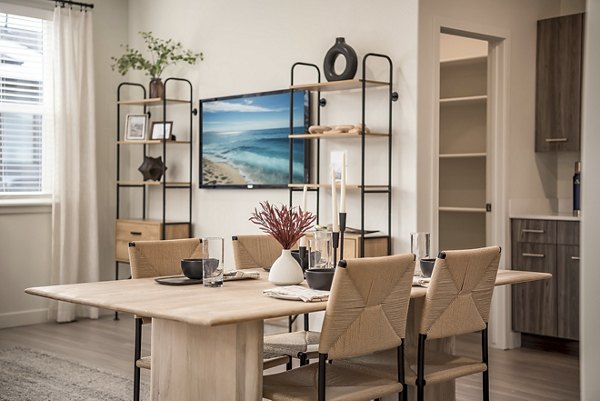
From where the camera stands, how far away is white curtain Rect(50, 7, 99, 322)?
642cm

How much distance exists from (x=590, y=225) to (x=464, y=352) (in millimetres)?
1921

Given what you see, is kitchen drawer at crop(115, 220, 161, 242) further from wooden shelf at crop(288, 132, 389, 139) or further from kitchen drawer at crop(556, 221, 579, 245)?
kitchen drawer at crop(556, 221, 579, 245)

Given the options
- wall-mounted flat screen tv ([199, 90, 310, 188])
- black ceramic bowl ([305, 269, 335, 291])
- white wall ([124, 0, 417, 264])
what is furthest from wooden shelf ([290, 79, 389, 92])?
black ceramic bowl ([305, 269, 335, 291])

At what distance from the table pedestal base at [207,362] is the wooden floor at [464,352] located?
5.69ft

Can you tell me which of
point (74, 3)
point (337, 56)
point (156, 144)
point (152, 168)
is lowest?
point (152, 168)

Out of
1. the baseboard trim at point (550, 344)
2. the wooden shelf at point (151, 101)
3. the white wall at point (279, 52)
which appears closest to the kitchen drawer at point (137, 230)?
the white wall at point (279, 52)

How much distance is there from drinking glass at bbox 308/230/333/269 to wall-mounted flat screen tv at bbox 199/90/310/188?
8.44ft

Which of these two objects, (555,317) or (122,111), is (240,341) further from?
(122,111)

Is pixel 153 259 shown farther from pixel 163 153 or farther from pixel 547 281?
pixel 163 153

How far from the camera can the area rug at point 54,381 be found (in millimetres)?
4215

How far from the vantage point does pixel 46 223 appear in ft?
21.3

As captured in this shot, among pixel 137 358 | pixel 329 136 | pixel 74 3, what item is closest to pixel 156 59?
pixel 74 3

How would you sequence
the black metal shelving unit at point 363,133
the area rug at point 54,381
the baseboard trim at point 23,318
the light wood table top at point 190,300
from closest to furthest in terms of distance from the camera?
1. the light wood table top at point 190,300
2. the area rug at point 54,381
3. the black metal shelving unit at point 363,133
4. the baseboard trim at point 23,318

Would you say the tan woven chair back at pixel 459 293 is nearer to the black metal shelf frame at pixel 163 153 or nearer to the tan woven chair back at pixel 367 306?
the tan woven chair back at pixel 367 306
